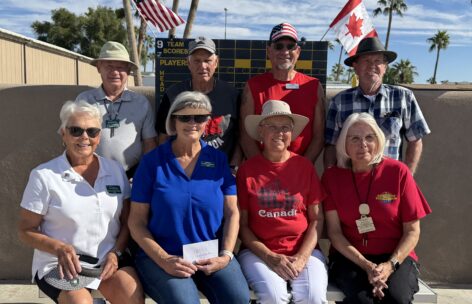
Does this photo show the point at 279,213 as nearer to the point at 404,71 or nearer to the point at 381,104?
the point at 381,104

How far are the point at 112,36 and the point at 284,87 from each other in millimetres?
42618

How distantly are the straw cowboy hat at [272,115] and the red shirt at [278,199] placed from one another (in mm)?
336

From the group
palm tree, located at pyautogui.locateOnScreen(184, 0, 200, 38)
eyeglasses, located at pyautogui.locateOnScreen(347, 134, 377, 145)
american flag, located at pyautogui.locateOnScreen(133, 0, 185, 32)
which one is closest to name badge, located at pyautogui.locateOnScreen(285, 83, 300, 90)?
eyeglasses, located at pyautogui.locateOnScreen(347, 134, 377, 145)

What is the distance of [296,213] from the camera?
10.1 feet

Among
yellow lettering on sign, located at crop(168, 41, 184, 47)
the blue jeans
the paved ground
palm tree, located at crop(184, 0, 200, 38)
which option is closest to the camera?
the blue jeans

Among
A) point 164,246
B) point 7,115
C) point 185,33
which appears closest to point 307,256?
point 164,246

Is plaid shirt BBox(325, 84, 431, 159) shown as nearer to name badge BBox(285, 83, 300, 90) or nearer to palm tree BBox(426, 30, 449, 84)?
name badge BBox(285, 83, 300, 90)

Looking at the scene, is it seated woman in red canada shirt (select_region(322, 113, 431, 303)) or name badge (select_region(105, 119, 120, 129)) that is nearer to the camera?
seated woman in red canada shirt (select_region(322, 113, 431, 303))

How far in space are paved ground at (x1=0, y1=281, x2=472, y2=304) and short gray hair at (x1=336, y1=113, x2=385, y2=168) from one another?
214 cm

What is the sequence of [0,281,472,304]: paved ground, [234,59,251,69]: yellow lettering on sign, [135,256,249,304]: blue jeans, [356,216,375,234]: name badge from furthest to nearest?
[234,59,251,69]: yellow lettering on sign → [0,281,472,304]: paved ground → [356,216,375,234]: name badge → [135,256,249,304]: blue jeans

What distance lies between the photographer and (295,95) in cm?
369

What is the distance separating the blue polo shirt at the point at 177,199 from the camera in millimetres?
2861

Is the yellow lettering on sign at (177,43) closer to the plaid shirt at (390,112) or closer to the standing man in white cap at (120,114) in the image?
the standing man in white cap at (120,114)

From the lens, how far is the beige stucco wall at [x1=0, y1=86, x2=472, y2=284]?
454 cm
